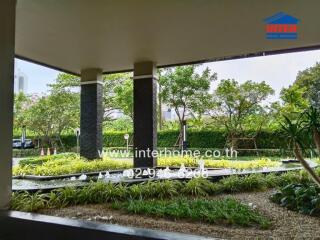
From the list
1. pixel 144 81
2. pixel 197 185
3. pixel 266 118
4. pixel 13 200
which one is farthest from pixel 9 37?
pixel 266 118

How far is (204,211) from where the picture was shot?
310 cm

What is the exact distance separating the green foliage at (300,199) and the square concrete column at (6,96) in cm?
319

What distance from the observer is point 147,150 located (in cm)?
722

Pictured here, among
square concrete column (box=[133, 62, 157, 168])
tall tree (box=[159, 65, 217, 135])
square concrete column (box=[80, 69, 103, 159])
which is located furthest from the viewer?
tall tree (box=[159, 65, 217, 135])

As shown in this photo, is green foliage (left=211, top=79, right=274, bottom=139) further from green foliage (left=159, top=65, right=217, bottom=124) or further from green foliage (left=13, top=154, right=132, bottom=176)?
green foliage (left=13, top=154, right=132, bottom=176)

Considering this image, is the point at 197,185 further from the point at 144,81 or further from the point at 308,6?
the point at 144,81

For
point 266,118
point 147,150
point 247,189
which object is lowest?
point 247,189

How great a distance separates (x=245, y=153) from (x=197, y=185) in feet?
24.7

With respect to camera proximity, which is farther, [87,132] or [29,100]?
[29,100]

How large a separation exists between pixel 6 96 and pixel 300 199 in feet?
11.6

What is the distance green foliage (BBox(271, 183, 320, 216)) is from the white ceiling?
2497 millimetres

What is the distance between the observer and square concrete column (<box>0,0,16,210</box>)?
3.00 metres

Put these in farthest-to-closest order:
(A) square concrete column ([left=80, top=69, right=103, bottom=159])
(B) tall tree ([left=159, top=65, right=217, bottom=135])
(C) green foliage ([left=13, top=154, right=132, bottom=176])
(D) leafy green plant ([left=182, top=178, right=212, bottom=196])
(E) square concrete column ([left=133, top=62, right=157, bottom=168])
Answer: (B) tall tree ([left=159, top=65, right=217, bottom=135]) → (A) square concrete column ([left=80, top=69, right=103, bottom=159]) → (E) square concrete column ([left=133, top=62, right=157, bottom=168]) → (C) green foliage ([left=13, top=154, right=132, bottom=176]) → (D) leafy green plant ([left=182, top=178, right=212, bottom=196])

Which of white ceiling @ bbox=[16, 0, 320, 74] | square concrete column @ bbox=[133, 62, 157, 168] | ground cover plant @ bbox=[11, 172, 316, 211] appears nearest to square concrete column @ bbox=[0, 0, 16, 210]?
ground cover plant @ bbox=[11, 172, 316, 211]
